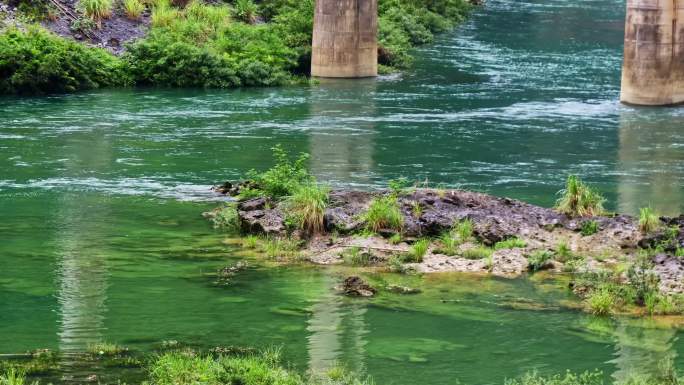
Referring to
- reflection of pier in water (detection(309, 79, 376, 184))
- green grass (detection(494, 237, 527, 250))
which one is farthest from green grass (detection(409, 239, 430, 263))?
reflection of pier in water (detection(309, 79, 376, 184))

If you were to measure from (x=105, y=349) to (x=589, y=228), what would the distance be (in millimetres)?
A: 9915

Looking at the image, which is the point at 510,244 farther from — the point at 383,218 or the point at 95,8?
the point at 95,8

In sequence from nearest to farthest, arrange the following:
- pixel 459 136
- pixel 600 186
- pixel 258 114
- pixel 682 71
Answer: pixel 600 186 < pixel 459 136 < pixel 258 114 < pixel 682 71

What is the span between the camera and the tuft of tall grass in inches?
1927

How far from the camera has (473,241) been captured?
76.9 ft

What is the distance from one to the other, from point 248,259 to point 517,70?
97.5 feet

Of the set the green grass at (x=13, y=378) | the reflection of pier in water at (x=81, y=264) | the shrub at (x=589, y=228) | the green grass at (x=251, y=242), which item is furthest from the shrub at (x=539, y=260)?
the green grass at (x=13, y=378)

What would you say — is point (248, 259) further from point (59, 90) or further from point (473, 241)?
point (59, 90)

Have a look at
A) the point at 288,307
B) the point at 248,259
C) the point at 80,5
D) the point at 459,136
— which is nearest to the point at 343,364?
the point at 288,307

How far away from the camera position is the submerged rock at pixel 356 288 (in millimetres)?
20594

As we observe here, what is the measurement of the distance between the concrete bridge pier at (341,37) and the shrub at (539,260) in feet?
89.5

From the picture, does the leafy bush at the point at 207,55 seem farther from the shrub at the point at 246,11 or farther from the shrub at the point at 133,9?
the shrub at the point at 246,11

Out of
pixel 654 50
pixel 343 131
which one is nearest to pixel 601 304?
pixel 343 131

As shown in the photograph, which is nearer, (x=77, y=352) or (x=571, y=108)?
(x=77, y=352)
